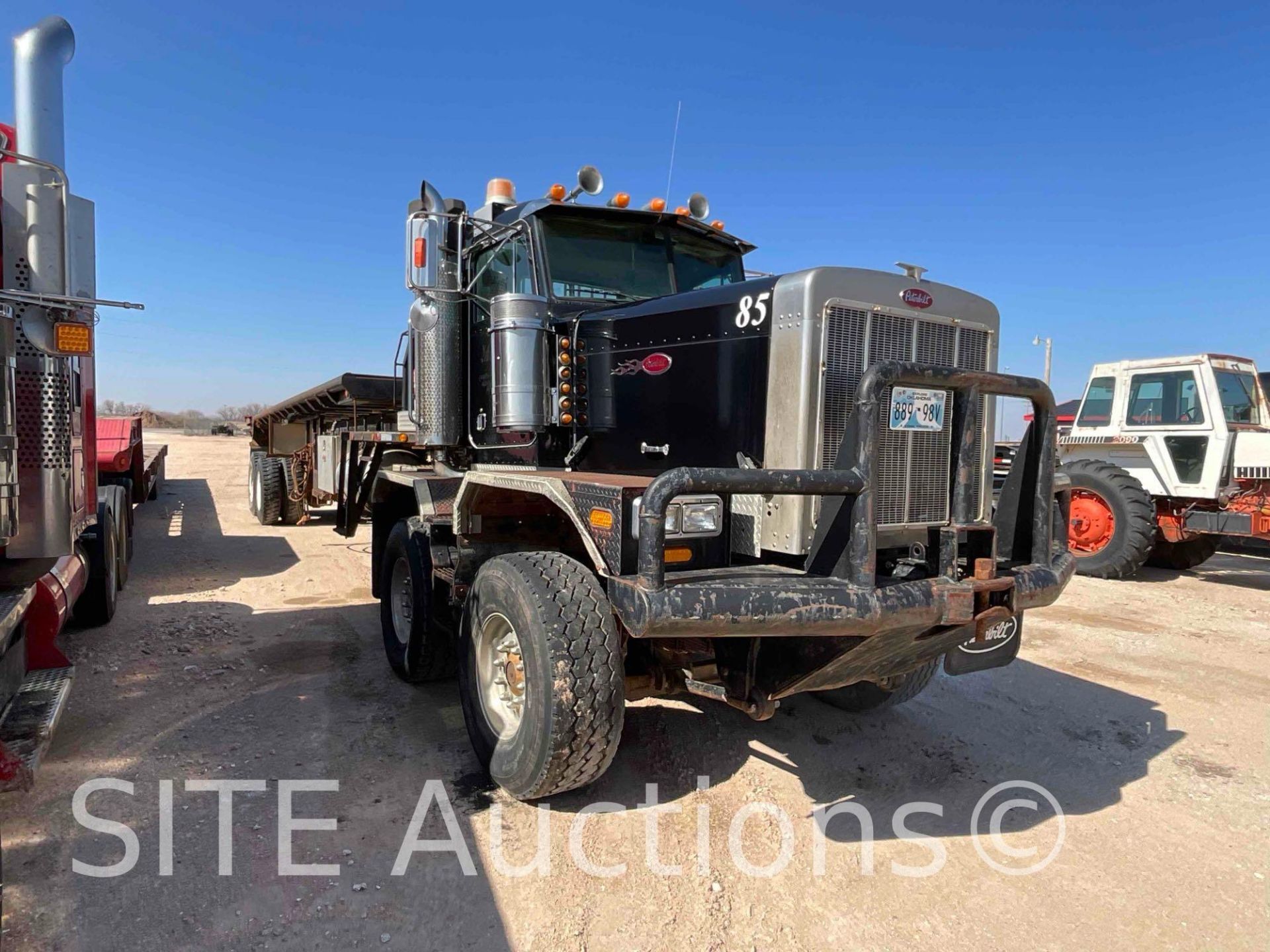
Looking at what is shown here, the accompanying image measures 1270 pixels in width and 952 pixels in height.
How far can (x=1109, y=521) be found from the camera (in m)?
9.09

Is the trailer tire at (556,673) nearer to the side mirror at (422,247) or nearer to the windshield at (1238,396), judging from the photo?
the side mirror at (422,247)

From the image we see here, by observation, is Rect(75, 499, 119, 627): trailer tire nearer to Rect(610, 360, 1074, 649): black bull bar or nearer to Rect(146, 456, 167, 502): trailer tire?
Rect(610, 360, 1074, 649): black bull bar

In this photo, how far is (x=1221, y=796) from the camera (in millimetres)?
3619

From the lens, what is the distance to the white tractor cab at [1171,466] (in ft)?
28.4

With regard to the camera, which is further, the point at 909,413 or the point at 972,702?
the point at 972,702

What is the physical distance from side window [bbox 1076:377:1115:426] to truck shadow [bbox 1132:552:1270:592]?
199cm

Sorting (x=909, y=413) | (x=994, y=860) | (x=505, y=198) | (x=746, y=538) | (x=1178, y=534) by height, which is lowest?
(x=994, y=860)

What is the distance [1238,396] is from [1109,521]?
222 centimetres

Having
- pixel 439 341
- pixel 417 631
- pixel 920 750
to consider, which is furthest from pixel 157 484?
pixel 920 750

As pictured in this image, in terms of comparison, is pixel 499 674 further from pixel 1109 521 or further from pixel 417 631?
pixel 1109 521

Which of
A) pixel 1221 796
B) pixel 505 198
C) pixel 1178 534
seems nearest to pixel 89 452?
pixel 505 198

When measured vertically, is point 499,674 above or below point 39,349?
below

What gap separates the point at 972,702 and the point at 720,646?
2.47m

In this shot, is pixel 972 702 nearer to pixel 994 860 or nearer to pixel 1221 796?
pixel 1221 796
